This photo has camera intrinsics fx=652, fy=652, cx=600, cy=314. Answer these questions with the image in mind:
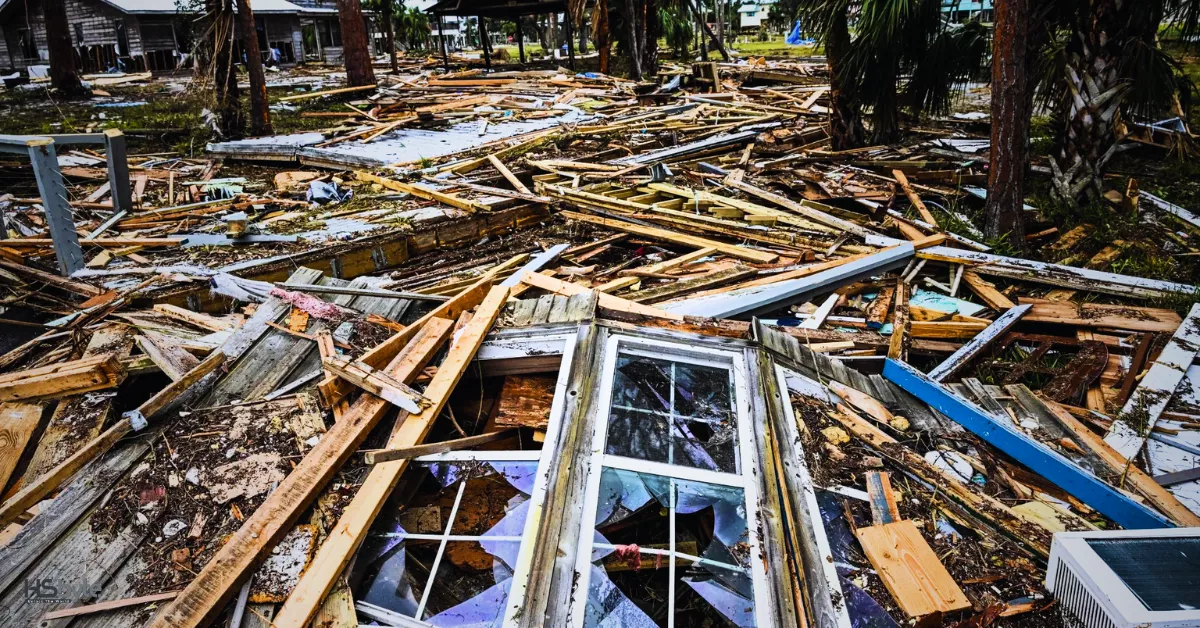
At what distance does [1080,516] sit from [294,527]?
3493 mm

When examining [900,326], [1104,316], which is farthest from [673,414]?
[1104,316]

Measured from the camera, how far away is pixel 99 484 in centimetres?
280

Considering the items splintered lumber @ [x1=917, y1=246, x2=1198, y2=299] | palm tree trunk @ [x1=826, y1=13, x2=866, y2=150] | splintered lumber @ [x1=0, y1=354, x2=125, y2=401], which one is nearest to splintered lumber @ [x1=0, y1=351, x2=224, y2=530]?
splintered lumber @ [x1=0, y1=354, x2=125, y2=401]

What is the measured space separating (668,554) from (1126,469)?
2.62m

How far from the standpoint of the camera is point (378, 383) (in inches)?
126

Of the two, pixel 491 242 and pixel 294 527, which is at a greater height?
pixel 491 242

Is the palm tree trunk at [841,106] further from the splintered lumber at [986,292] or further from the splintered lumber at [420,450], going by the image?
the splintered lumber at [420,450]

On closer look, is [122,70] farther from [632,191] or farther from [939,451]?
[939,451]

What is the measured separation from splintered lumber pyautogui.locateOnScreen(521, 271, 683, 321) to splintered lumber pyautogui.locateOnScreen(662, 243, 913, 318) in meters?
0.72

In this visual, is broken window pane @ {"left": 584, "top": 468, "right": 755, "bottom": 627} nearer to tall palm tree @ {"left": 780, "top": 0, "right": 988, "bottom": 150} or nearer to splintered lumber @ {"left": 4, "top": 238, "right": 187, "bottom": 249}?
splintered lumber @ {"left": 4, "top": 238, "right": 187, "bottom": 249}

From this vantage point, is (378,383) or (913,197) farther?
(913,197)

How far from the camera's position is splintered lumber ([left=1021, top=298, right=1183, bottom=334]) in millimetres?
4812

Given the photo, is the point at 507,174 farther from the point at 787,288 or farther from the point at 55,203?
the point at 55,203

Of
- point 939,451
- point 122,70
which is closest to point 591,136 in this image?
point 939,451
